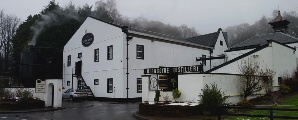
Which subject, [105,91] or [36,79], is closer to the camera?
Answer: [36,79]

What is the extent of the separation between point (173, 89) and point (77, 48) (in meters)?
20.6

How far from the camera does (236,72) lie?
19.8 metres

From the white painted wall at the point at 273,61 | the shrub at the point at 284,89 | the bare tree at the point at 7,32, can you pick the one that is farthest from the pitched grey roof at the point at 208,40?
the bare tree at the point at 7,32

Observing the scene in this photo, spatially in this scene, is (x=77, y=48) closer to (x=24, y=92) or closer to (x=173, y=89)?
(x=24, y=92)

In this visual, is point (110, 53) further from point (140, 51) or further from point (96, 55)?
point (140, 51)

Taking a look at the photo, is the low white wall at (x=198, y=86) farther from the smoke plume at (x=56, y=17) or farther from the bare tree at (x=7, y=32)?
the bare tree at (x=7, y=32)

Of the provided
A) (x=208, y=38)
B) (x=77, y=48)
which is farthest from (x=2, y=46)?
(x=208, y=38)

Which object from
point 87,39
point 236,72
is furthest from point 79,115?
point 87,39

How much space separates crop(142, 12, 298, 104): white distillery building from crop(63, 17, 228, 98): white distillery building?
12.5 ft

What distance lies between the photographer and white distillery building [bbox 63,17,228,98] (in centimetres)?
2580

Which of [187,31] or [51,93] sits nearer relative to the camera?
[51,93]

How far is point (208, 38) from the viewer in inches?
1515

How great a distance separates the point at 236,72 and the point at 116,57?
12.2m

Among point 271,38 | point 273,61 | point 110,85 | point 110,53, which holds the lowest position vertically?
point 110,85
